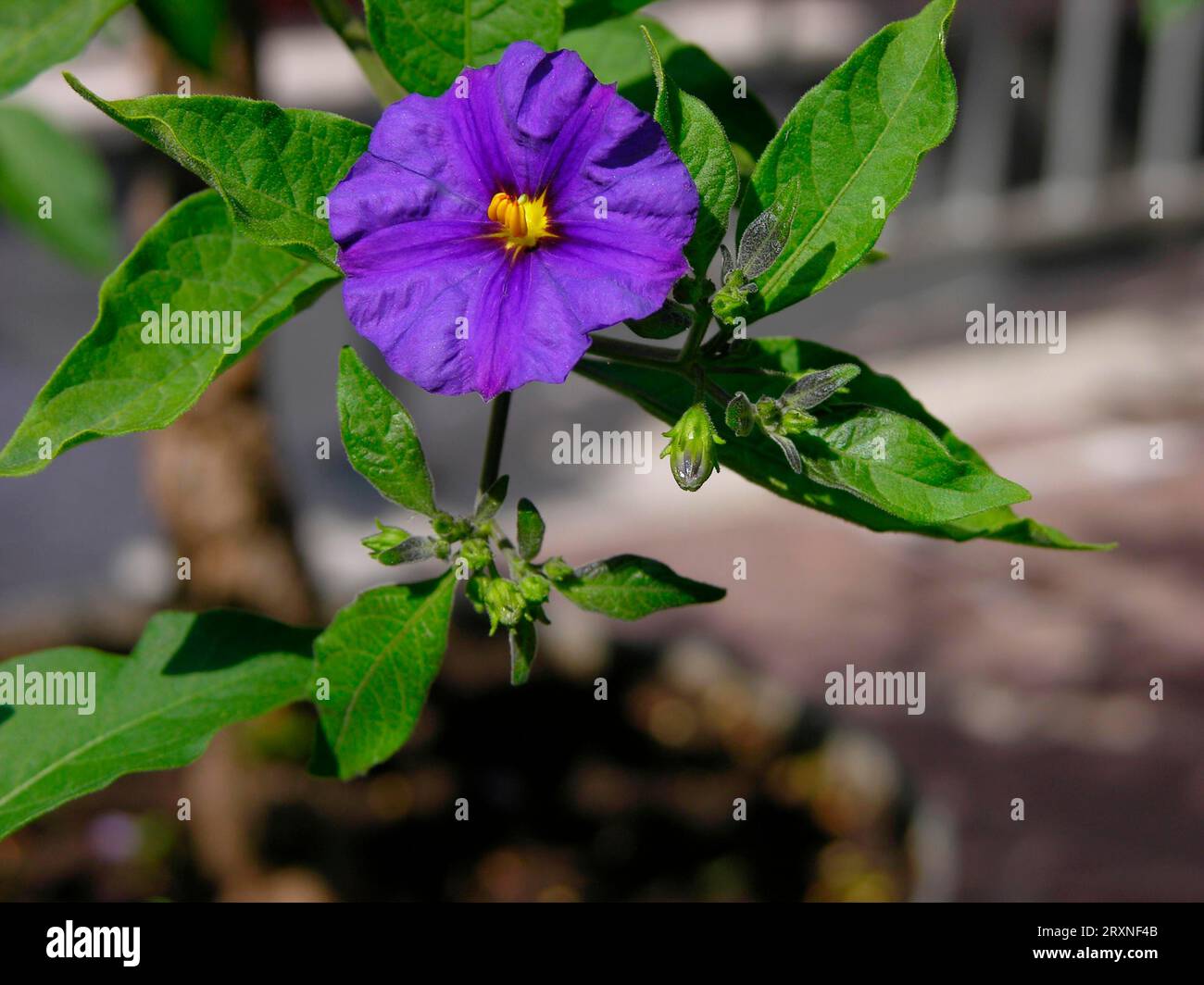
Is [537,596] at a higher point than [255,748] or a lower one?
higher

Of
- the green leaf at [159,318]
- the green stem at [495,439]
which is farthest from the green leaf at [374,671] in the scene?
the green leaf at [159,318]

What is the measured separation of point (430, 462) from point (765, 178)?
119 inches

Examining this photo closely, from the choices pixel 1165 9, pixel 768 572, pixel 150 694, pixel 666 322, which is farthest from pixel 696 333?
pixel 768 572

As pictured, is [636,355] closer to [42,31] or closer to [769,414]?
[769,414]

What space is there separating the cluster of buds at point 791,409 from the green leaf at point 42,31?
0.68 m

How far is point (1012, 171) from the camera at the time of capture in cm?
486

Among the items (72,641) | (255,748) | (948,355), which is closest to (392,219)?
(255,748)

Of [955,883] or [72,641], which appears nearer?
[955,883]

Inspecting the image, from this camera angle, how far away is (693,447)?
0.87m

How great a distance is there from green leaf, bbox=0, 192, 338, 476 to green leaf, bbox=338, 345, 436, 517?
7cm

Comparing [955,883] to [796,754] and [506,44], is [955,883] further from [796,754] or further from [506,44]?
[506,44]

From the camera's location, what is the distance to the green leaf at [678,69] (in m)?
1.14

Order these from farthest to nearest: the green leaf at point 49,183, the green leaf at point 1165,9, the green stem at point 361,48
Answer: the green leaf at point 49,183 → the green leaf at point 1165,9 → the green stem at point 361,48

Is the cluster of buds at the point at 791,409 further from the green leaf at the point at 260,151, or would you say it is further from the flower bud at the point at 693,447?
the green leaf at the point at 260,151
